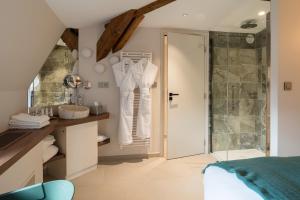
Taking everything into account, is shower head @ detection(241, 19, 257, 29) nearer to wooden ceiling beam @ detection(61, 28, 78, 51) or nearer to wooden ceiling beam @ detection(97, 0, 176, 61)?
wooden ceiling beam @ detection(97, 0, 176, 61)

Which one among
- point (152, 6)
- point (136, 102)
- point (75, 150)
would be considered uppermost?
point (152, 6)

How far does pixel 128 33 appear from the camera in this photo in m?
3.09

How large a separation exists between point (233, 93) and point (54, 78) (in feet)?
9.16

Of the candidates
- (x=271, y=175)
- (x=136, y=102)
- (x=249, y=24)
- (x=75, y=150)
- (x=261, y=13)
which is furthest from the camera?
(x=136, y=102)

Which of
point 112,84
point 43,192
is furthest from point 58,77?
point 43,192

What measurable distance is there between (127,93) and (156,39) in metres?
1.01

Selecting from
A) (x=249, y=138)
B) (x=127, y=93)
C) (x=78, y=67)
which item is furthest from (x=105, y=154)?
(x=249, y=138)

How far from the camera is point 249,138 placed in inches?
143

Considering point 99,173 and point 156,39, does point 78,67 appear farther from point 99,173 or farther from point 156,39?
point 99,173

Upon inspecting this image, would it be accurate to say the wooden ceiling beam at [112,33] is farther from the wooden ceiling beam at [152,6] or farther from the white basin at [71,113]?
the white basin at [71,113]

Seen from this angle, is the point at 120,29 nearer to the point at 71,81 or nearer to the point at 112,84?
the point at 112,84

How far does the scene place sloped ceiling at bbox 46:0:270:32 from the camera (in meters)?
2.42

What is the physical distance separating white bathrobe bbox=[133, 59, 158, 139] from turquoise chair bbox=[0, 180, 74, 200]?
7.53ft

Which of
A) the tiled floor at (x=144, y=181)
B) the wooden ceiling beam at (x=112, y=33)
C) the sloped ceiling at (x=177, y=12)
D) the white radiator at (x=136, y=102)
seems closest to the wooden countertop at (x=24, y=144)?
the tiled floor at (x=144, y=181)
